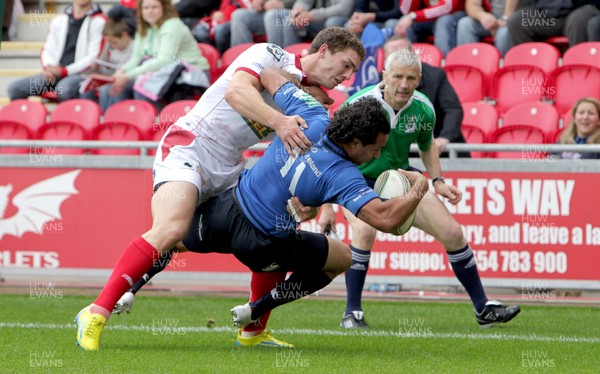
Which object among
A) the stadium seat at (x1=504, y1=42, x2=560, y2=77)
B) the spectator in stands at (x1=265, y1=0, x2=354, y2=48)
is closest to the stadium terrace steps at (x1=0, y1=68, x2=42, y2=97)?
the spectator in stands at (x1=265, y1=0, x2=354, y2=48)

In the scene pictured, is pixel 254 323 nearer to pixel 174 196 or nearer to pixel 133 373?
pixel 174 196

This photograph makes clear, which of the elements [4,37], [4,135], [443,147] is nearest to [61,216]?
[4,135]

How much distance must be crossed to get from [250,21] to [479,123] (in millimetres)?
3618

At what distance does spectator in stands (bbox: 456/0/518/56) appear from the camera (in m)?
13.2

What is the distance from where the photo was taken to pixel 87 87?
45.2 feet

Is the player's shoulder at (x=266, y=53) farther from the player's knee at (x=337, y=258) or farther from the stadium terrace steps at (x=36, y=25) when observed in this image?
the stadium terrace steps at (x=36, y=25)

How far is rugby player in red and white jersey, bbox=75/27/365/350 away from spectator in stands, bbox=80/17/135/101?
23.1 feet

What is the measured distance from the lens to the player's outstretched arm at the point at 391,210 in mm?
6203

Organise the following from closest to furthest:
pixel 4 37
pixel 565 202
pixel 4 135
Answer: pixel 565 202
pixel 4 135
pixel 4 37

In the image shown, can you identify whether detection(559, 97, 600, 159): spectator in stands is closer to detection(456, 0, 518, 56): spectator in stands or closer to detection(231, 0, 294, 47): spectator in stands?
detection(456, 0, 518, 56): spectator in stands

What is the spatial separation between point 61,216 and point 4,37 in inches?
260

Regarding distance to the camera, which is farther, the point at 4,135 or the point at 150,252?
the point at 4,135

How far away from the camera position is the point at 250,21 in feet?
46.3

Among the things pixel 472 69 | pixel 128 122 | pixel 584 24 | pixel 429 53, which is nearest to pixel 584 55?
pixel 584 24
